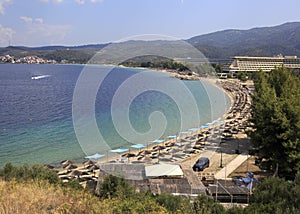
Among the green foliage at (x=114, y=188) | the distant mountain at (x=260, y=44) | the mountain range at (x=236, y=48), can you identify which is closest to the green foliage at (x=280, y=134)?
the green foliage at (x=114, y=188)

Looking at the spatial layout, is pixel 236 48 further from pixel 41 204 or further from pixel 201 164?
pixel 41 204

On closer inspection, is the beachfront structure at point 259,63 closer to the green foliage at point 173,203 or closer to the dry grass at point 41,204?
the green foliage at point 173,203

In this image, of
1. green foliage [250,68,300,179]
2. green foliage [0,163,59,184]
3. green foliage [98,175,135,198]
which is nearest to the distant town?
green foliage [250,68,300,179]

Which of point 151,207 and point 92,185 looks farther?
point 92,185

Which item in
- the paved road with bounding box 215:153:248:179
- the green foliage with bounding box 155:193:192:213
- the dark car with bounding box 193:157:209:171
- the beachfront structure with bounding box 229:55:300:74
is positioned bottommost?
the paved road with bounding box 215:153:248:179

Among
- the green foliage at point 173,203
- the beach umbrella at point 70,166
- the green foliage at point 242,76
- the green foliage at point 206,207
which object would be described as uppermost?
the green foliage at point 242,76

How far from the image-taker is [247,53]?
111 metres

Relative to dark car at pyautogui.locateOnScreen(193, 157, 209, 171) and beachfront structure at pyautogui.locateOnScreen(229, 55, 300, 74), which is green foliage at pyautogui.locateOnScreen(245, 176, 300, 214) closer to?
dark car at pyautogui.locateOnScreen(193, 157, 209, 171)

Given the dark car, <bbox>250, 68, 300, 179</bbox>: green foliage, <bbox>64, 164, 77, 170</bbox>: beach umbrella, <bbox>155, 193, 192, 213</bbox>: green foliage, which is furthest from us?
<bbox>64, 164, 77, 170</bbox>: beach umbrella

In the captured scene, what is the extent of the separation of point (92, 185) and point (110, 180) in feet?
9.79

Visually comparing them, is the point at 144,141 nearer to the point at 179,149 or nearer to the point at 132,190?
the point at 179,149

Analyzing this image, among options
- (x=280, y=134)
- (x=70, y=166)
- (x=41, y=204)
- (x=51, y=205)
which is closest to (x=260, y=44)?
(x=280, y=134)

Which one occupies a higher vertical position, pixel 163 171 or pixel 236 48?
pixel 236 48

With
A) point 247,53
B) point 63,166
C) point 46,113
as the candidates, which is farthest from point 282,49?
point 63,166
